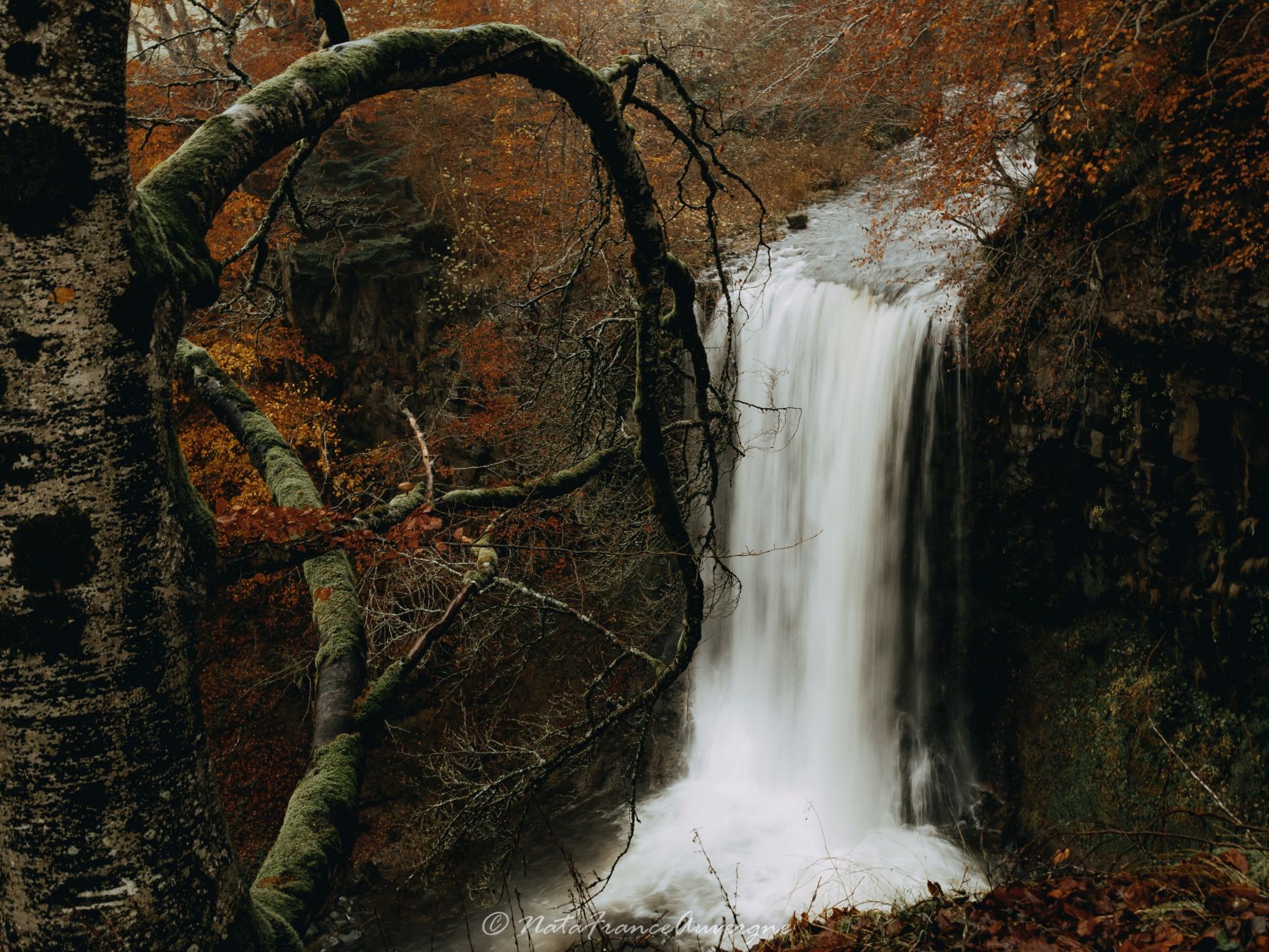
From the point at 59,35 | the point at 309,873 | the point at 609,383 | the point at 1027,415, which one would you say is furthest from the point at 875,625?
the point at 59,35

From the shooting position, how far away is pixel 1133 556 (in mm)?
9094

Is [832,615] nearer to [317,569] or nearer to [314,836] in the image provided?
[317,569]

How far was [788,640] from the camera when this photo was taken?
474 inches

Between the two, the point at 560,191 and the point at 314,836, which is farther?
the point at 560,191

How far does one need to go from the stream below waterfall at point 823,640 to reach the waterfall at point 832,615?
2 cm

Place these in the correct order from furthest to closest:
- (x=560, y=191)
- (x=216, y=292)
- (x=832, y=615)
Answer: (x=832, y=615) → (x=560, y=191) → (x=216, y=292)

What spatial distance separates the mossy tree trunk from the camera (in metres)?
1.44

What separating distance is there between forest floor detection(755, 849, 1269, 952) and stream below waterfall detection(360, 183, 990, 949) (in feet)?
21.3

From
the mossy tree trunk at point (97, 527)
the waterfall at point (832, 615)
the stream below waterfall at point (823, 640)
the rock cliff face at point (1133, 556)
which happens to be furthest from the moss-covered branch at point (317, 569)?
the stream below waterfall at point (823, 640)

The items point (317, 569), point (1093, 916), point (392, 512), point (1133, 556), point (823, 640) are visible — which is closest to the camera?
point (1093, 916)

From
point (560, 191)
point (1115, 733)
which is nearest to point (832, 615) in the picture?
point (1115, 733)

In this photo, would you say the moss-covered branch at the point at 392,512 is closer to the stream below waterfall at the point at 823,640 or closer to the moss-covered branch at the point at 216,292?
the moss-covered branch at the point at 216,292

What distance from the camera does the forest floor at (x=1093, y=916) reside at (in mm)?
2510

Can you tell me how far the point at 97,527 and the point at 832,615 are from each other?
10820 millimetres
